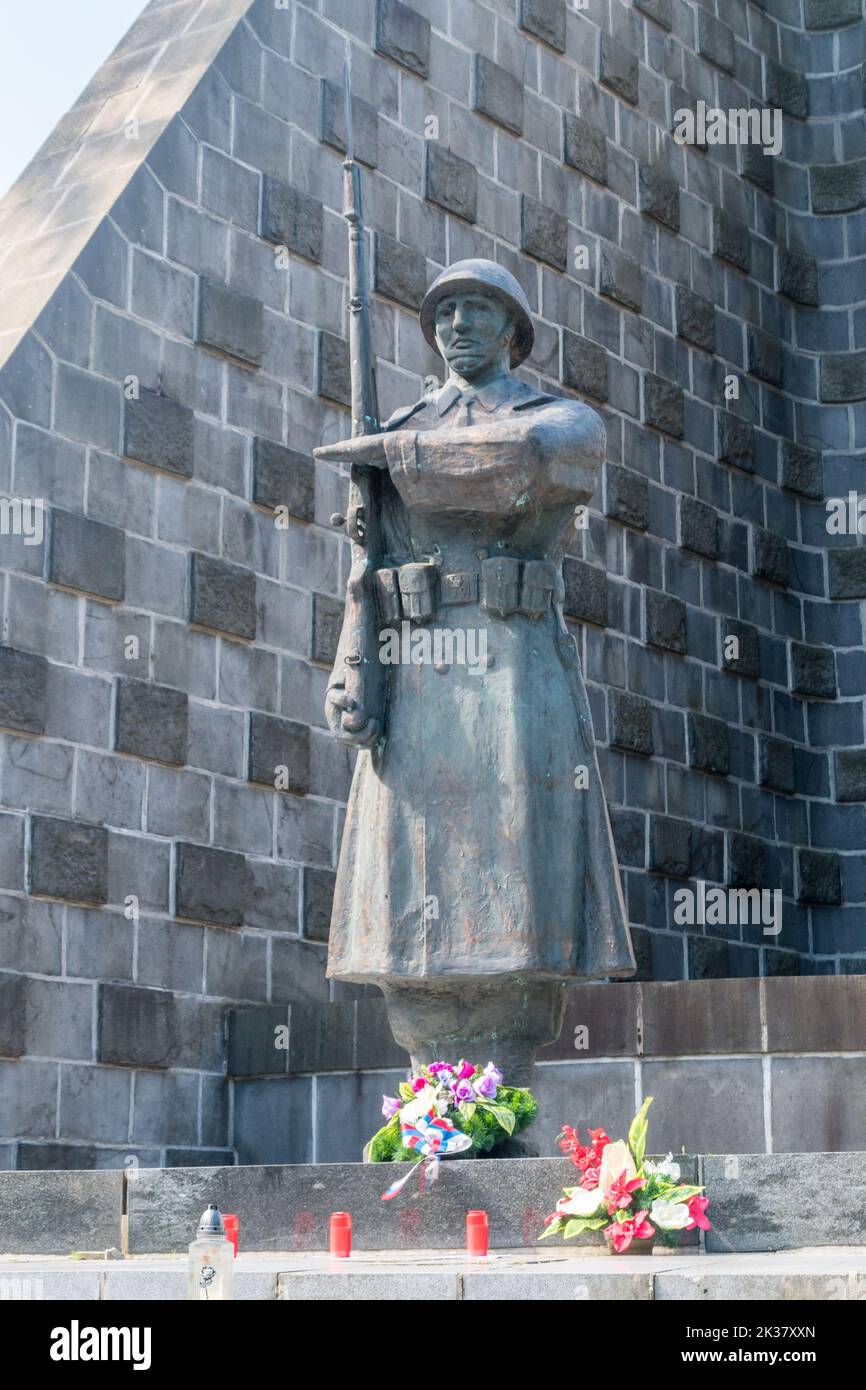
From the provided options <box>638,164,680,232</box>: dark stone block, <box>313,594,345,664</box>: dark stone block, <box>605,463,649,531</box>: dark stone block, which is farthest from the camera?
<box>638,164,680,232</box>: dark stone block

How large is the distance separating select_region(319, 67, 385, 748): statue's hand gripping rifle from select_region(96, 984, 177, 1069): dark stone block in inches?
129

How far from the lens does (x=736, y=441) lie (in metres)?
17.2

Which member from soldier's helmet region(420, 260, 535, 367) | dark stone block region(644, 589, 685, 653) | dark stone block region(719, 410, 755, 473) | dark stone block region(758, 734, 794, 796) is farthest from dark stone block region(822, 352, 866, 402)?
soldier's helmet region(420, 260, 535, 367)

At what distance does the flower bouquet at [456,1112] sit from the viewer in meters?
7.90

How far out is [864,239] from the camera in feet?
59.8

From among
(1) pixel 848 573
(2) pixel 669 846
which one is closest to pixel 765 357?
(1) pixel 848 573

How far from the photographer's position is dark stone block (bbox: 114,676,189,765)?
39.1 feet

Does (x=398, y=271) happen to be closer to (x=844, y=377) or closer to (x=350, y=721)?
(x=844, y=377)

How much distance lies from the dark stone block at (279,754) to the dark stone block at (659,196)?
5563 millimetres

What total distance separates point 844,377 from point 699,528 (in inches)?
86.8

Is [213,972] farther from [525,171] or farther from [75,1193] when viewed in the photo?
[525,171]

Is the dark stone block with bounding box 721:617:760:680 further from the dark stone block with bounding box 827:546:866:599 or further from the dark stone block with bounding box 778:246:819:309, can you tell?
the dark stone block with bounding box 778:246:819:309

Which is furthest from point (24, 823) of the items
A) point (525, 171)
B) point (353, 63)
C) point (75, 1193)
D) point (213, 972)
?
point (525, 171)

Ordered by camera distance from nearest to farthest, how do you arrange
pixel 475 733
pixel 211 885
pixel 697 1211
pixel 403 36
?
pixel 697 1211 → pixel 475 733 → pixel 211 885 → pixel 403 36
